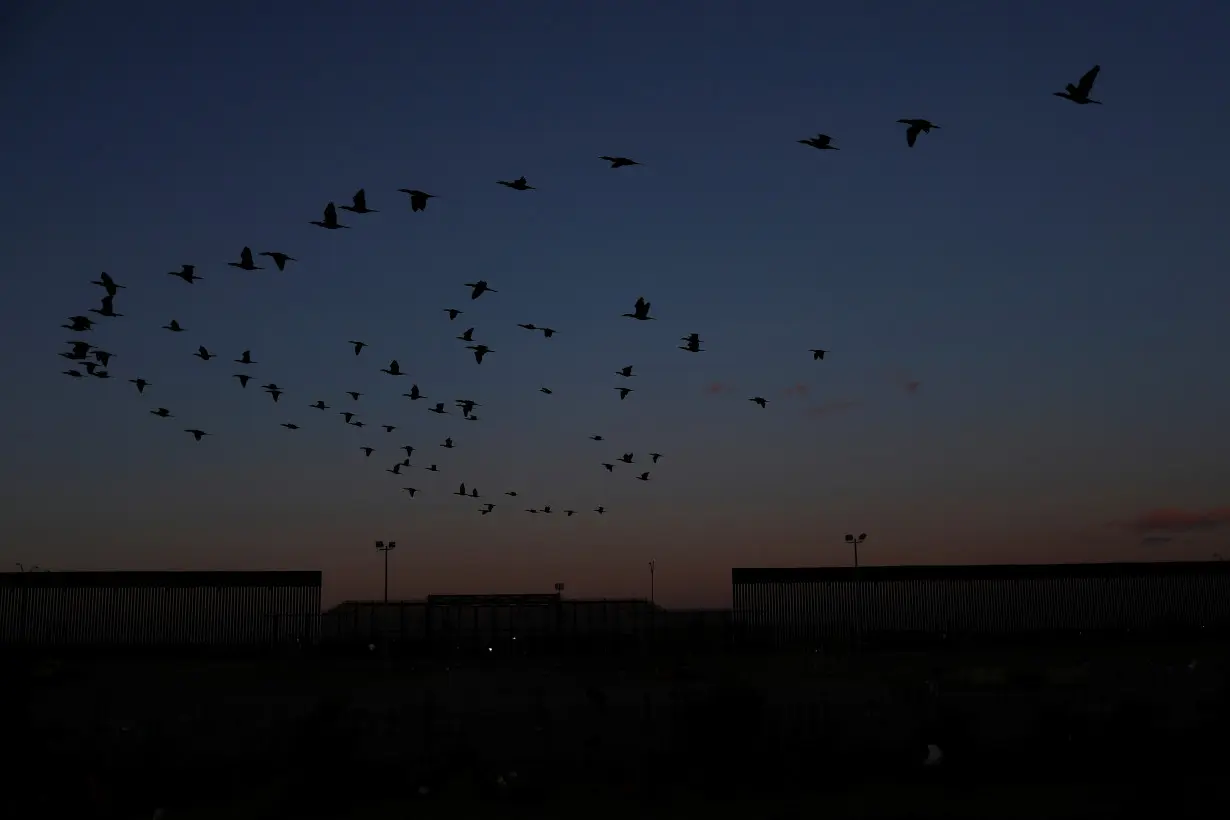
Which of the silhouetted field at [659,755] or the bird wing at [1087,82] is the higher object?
the bird wing at [1087,82]

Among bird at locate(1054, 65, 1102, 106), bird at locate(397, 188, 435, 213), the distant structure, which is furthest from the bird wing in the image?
the distant structure

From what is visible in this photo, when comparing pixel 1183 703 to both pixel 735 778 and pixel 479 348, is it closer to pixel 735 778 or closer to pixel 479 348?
pixel 735 778

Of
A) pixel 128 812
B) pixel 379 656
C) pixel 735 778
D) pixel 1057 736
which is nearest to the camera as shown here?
pixel 128 812

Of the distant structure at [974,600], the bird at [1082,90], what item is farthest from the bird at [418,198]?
the distant structure at [974,600]

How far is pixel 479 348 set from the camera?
30469 millimetres

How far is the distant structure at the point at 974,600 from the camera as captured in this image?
53844 mm

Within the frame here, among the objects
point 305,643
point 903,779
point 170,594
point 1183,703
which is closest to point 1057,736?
point 903,779

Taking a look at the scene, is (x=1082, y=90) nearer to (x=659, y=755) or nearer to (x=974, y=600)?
(x=659, y=755)

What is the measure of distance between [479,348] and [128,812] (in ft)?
49.1

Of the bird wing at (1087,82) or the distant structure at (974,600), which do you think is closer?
the bird wing at (1087,82)

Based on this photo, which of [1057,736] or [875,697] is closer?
[1057,736]

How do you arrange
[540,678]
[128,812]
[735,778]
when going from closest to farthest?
[128,812] < [735,778] < [540,678]

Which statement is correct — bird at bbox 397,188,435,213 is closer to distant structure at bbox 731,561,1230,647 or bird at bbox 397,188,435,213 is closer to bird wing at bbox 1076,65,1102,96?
bird wing at bbox 1076,65,1102,96

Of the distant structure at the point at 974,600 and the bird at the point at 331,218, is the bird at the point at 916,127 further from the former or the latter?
the distant structure at the point at 974,600
